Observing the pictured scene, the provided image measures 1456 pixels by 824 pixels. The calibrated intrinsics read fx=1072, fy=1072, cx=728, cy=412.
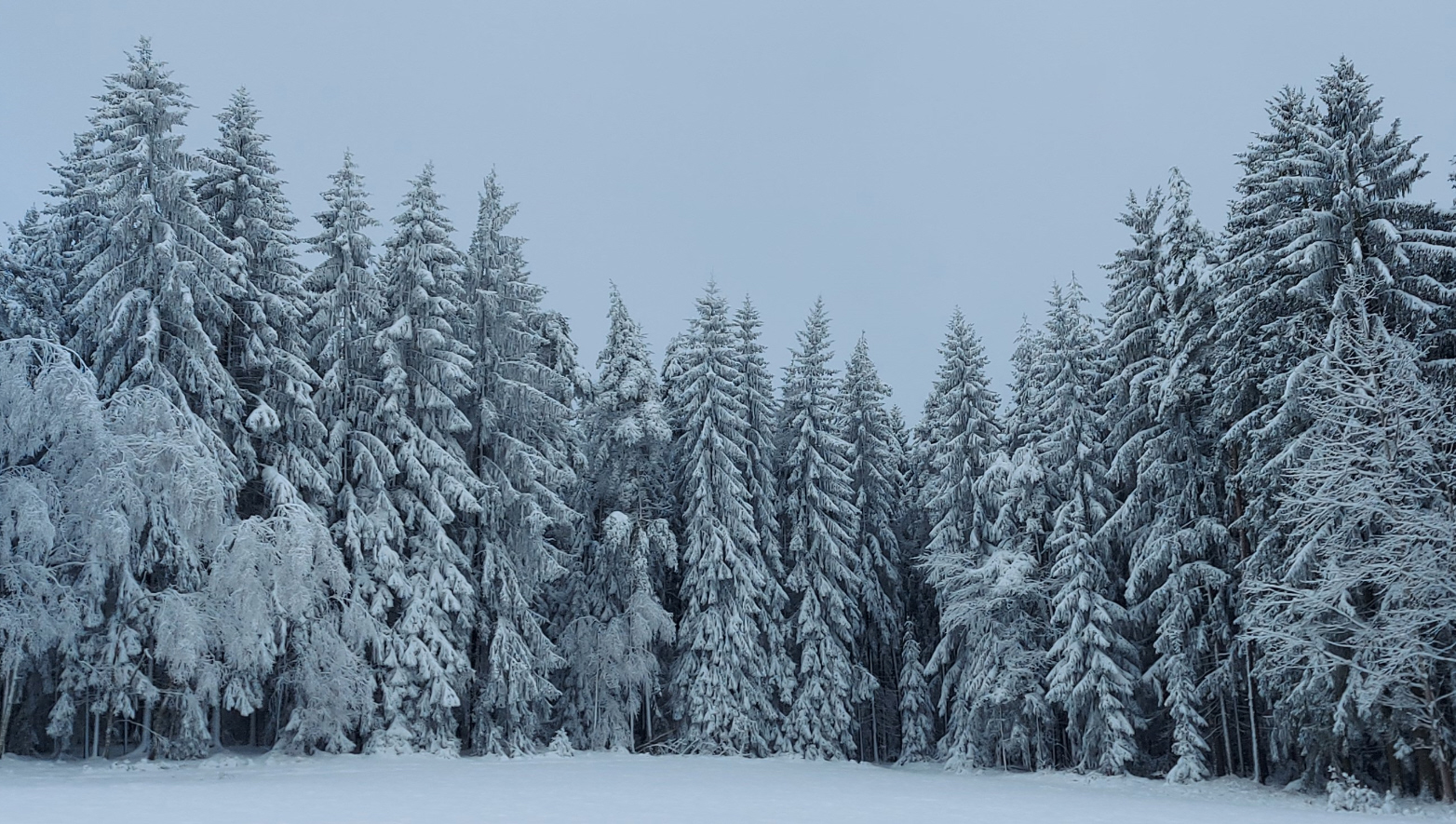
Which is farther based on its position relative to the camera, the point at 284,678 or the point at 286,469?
the point at 286,469

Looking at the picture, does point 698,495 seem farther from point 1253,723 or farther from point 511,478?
point 1253,723

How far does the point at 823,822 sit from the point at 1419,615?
12.0 m

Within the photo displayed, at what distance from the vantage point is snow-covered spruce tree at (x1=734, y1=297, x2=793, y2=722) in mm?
36312

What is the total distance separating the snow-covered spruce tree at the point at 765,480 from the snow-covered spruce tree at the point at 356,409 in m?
12.6

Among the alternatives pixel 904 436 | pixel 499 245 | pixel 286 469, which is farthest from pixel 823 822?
pixel 904 436

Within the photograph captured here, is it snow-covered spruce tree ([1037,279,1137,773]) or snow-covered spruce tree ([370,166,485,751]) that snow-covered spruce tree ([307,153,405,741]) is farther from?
snow-covered spruce tree ([1037,279,1137,773])

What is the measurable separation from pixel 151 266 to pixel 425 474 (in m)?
8.36

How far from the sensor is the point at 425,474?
28766 millimetres

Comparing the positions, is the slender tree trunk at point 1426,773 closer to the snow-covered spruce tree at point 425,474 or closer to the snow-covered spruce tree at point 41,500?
the snow-covered spruce tree at point 425,474

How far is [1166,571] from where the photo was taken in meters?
29.3

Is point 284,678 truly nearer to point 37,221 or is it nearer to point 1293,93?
point 37,221

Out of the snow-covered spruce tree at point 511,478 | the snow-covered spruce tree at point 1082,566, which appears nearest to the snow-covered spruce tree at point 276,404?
the snow-covered spruce tree at point 511,478

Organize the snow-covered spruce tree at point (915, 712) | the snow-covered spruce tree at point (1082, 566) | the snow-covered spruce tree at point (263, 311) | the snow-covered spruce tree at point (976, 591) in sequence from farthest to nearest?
the snow-covered spruce tree at point (915, 712)
the snow-covered spruce tree at point (976, 591)
the snow-covered spruce tree at point (1082, 566)
the snow-covered spruce tree at point (263, 311)

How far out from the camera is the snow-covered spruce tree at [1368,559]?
19391mm
